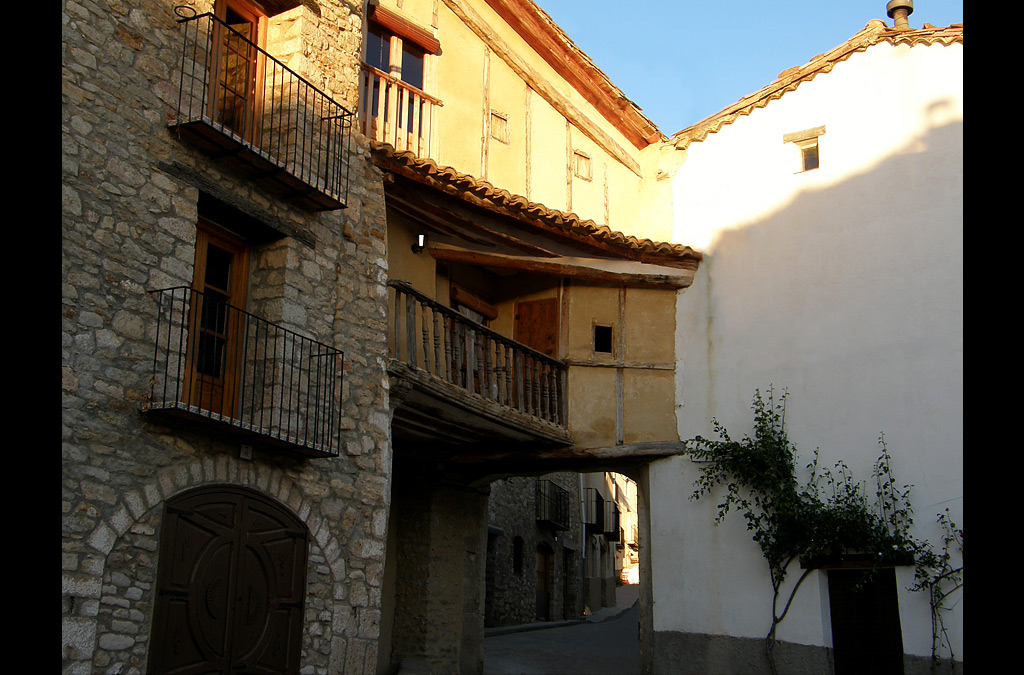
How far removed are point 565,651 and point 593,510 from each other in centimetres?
1021

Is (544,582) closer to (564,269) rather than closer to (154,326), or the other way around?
(564,269)

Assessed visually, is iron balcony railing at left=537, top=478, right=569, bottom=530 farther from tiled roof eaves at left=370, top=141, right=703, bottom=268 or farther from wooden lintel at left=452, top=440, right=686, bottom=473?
tiled roof eaves at left=370, top=141, right=703, bottom=268

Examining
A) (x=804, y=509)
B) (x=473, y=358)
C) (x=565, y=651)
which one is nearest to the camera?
(x=473, y=358)

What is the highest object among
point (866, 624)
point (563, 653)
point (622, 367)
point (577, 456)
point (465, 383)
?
point (622, 367)

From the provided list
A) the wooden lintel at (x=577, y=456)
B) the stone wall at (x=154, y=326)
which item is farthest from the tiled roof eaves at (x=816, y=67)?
the stone wall at (x=154, y=326)

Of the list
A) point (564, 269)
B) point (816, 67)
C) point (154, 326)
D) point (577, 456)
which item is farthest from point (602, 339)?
point (154, 326)

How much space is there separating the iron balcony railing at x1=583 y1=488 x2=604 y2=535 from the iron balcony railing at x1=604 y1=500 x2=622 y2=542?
33.7 inches

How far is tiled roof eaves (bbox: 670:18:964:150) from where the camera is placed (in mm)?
12156

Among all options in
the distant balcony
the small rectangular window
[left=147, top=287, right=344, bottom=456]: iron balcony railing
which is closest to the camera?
[left=147, top=287, right=344, bottom=456]: iron balcony railing

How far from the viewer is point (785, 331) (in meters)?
12.1

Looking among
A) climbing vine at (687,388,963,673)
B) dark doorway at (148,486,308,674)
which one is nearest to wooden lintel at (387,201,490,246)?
climbing vine at (687,388,963,673)

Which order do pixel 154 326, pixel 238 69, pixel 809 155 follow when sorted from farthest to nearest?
pixel 809 155, pixel 238 69, pixel 154 326

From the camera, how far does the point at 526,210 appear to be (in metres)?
11.2

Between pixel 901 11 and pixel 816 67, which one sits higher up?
pixel 901 11
